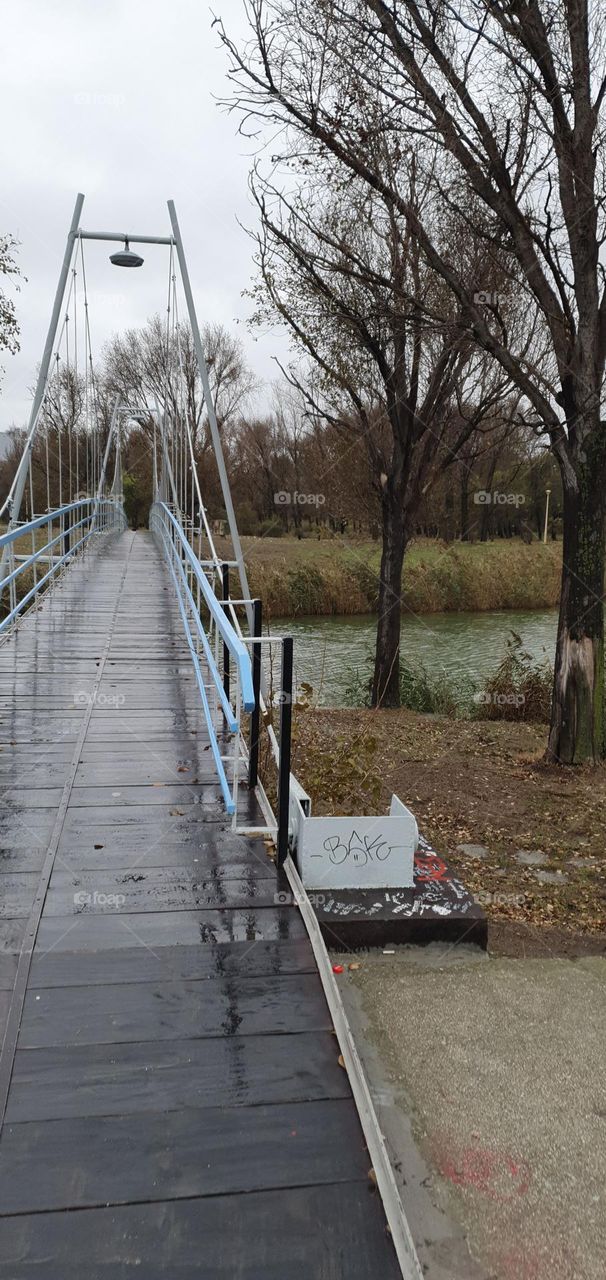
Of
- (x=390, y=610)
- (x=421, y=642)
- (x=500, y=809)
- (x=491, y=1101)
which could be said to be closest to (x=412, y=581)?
(x=421, y=642)

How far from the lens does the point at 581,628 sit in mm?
7395

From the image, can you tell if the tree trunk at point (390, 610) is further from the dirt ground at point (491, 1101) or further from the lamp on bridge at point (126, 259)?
the dirt ground at point (491, 1101)

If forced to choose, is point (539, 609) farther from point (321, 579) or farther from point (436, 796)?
point (436, 796)

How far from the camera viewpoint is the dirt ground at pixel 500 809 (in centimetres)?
454

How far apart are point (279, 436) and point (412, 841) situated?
134ft

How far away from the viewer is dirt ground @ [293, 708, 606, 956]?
4.54 meters

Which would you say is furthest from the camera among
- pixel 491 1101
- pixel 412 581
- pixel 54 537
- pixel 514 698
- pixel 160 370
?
pixel 160 370

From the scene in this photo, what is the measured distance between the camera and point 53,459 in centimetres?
3231

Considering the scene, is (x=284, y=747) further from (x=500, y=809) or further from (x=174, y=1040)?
(x=500, y=809)

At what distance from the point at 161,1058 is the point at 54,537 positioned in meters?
18.1

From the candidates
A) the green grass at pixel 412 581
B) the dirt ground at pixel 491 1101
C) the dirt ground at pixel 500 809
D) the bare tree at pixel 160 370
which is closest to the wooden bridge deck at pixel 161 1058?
the dirt ground at pixel 491 1101

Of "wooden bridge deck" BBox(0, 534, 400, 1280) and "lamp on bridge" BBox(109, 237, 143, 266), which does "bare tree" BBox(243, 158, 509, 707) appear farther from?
"wooden bridge deck" BBox(0, 534, 400, 1280)

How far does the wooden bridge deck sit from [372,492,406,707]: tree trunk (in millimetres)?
7471

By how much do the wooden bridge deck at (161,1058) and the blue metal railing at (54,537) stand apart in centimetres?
307
